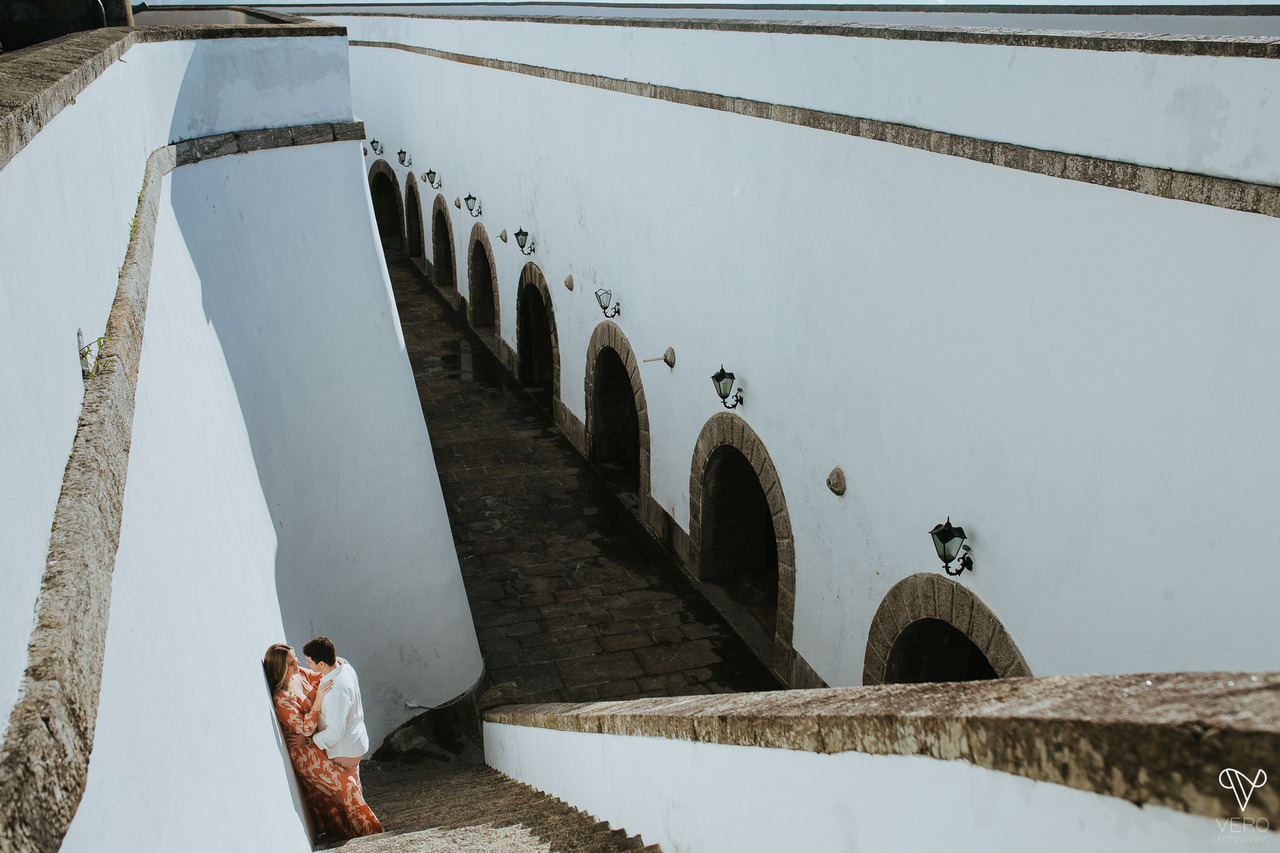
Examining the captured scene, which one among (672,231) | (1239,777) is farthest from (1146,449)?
(672,231)

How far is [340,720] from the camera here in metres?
4.18

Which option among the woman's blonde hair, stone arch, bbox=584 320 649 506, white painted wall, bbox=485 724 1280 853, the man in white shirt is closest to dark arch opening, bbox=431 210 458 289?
stone arch, bbox=584 320 649 506

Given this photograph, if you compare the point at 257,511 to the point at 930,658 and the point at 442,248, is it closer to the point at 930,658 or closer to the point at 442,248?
the point at 930,658

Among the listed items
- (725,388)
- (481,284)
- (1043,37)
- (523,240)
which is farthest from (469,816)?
(481,284)

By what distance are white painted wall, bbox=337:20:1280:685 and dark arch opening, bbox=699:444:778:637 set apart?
0.44m

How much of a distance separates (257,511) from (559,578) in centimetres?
508

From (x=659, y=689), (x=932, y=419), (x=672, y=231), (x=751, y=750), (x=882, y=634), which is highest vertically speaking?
(x=672, y=231)

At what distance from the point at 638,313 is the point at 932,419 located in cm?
465

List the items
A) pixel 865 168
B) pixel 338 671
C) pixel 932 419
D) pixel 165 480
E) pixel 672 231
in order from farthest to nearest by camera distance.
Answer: pixel 672 231, pixel 865 168, pixel 932 419, pixel 338 671, pixel 165 480

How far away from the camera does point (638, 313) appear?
9.94m

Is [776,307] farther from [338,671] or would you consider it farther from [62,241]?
[62,241]

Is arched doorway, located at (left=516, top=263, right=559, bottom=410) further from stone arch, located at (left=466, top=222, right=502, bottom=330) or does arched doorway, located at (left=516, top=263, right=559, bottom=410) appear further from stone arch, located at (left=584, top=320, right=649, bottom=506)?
stone arch, located at (left=584, top=320, right=649, bottom=506)

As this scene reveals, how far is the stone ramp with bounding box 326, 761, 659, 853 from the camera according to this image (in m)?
3.65

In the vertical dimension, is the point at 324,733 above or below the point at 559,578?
above
